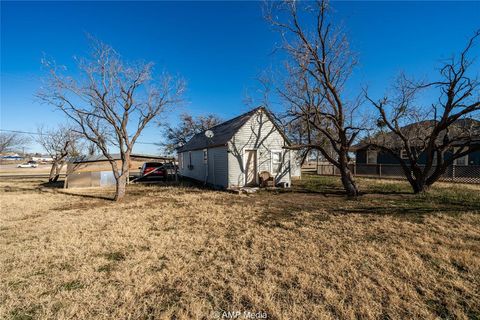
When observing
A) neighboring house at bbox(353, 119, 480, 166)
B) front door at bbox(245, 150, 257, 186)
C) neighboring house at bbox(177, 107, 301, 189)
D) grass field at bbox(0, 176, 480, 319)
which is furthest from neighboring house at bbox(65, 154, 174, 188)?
neighboring house at bbox(353, 119, 480, 166)

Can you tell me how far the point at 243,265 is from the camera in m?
3.62

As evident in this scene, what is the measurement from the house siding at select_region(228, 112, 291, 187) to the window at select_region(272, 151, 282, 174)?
19 centimetres

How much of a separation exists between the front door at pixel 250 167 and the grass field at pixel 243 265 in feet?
19.7

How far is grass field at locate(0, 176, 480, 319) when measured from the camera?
2.63 m

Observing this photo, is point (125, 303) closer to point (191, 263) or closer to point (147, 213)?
point (191, 263)

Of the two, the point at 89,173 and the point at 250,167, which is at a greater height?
the point at 250,167

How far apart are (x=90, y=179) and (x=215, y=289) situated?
49.5 ft

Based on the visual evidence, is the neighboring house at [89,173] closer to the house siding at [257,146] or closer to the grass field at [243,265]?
the house siding at [257,146]

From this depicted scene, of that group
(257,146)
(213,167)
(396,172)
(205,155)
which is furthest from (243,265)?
(396,172)

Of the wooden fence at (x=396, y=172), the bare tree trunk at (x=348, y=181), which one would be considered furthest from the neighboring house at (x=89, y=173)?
the wooden fence at (x=396, y=172)

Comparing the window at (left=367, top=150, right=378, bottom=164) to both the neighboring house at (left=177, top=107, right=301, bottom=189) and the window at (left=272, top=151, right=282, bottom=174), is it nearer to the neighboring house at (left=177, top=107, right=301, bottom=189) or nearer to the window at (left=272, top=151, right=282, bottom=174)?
the neighboring house at (left=177, top=107, right=301, bottom=189)

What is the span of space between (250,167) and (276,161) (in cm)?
176

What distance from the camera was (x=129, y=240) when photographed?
189 inches

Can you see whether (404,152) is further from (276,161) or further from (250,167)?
(250,167)
